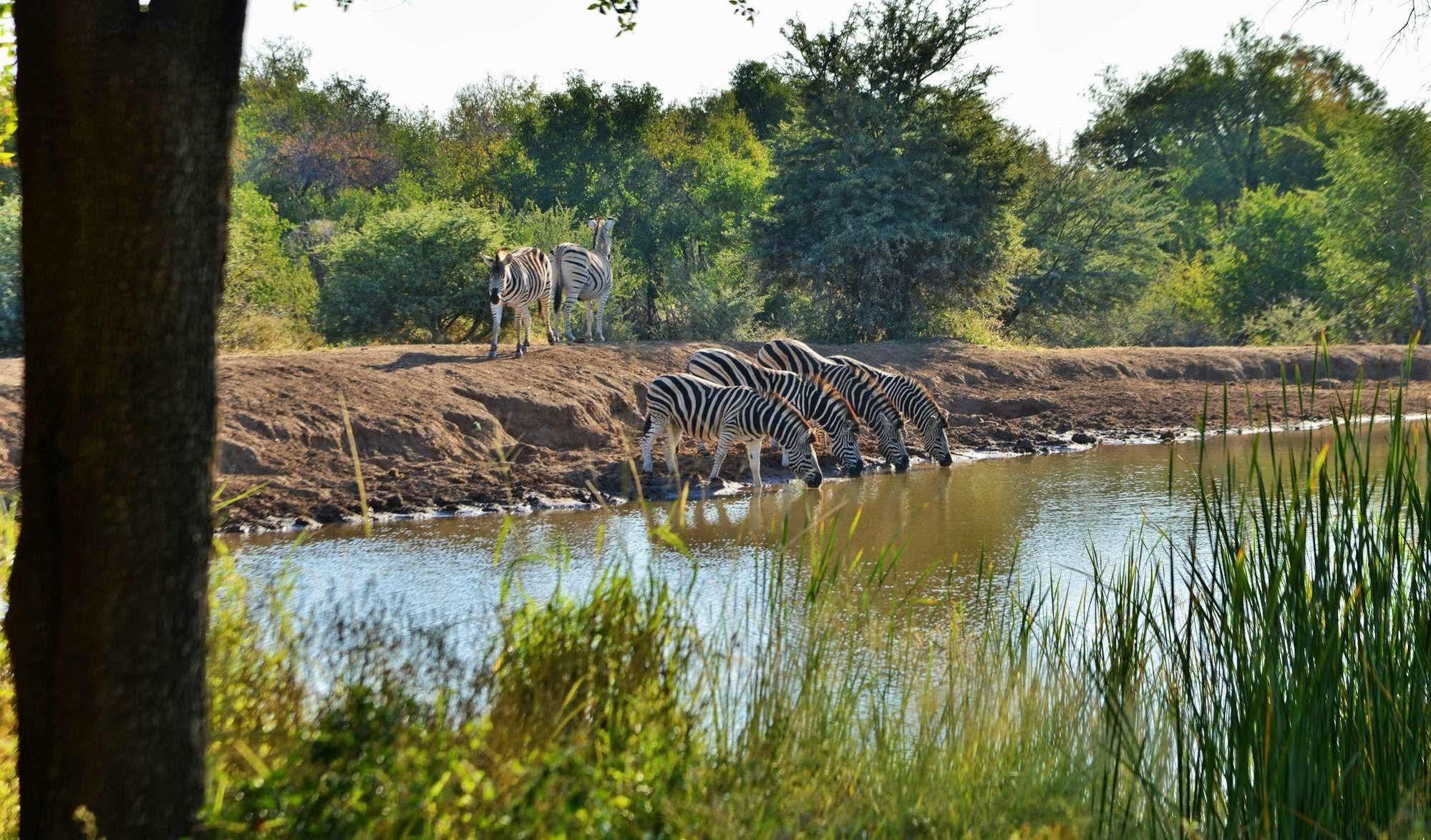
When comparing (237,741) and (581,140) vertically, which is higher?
(581,140)

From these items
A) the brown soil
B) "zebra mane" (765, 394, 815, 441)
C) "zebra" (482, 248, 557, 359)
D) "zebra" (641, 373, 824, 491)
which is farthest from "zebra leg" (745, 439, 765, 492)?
"zebra" (482, 248, 557, 359)

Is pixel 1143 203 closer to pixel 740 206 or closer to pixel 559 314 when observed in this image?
pixel 740 206

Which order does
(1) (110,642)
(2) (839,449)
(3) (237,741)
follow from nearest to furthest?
1. (1) (110,642)
2. (3) (237,741)
3. (2) (839,449)

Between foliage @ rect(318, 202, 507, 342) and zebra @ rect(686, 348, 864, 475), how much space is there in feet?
20.7

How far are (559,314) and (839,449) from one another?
25.5 ft

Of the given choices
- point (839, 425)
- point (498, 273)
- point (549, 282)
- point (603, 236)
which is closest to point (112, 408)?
point (839, 425)

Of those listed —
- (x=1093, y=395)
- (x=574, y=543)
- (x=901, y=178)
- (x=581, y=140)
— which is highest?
(x=581, y=140)

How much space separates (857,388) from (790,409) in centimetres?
272

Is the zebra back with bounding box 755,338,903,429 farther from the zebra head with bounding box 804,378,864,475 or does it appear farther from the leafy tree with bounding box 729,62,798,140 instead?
the leafy tree with bounding box 729,62,798,140

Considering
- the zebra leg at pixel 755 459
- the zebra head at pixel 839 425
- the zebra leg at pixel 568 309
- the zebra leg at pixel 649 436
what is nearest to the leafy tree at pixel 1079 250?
the zebra leg at pixel 568 309

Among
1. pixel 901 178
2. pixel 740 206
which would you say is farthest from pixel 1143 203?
pixel 901 178

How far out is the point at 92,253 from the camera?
9.53ft

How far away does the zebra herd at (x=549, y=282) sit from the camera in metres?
16.5

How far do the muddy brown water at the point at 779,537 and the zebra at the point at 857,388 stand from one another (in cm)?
62
